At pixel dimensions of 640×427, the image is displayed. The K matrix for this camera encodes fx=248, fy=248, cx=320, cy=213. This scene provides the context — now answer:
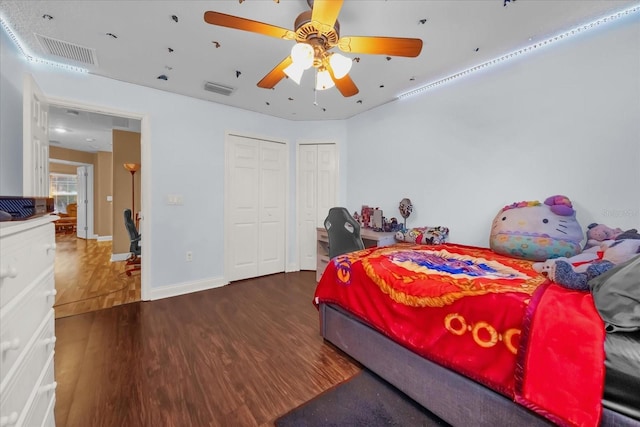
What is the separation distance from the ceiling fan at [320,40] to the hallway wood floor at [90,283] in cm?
317

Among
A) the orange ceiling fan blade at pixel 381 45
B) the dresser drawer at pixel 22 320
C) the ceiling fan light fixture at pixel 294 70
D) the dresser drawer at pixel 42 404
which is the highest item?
the orange ceiling fan blade at pixel 381 45

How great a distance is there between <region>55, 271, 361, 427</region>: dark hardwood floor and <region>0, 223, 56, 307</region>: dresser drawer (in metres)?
1.02

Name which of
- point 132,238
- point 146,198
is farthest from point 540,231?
point 132,238

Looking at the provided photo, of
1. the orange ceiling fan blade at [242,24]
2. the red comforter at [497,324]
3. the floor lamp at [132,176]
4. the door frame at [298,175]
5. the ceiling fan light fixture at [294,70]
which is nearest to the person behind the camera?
the red comforter at [497,324]

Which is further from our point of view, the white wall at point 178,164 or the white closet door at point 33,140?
the white wall at point 178,164

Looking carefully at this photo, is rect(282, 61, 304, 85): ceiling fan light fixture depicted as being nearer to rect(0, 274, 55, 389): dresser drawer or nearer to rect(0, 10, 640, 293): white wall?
rect(0, 274, 55, 389): dresser drawer

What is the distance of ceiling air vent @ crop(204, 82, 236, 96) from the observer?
9.66ft

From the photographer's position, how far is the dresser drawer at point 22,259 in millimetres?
646

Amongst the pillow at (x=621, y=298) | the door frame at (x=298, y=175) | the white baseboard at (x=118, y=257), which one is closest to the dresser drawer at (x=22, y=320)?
the pillow at (x=621, y=298)

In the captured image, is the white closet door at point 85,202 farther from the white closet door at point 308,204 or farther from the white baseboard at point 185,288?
the white closet door at point 308,204

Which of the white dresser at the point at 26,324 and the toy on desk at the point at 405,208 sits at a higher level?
the toy on desk at the point at 405,208

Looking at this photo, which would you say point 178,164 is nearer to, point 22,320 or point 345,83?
point 345,83

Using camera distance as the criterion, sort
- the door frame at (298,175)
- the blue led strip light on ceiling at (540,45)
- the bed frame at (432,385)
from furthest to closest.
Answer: the door frame at (298,175), the blue led strip light on ceiling at (540,45), the bed frame at (432,385)

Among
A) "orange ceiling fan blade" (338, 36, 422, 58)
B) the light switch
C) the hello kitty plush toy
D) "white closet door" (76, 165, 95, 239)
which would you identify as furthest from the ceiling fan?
"white closet door" (76, 165, 95, 239)
